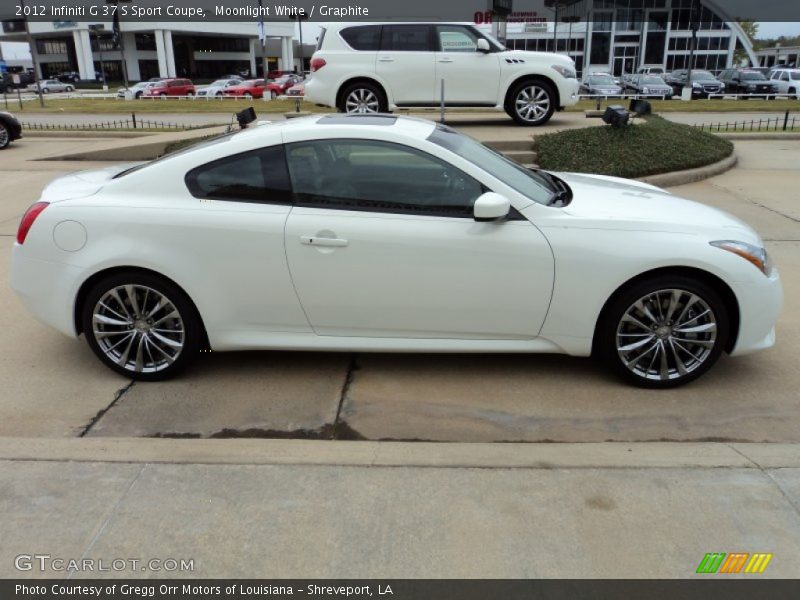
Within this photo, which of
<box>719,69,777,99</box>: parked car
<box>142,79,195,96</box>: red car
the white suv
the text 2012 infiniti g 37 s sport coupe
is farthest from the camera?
<box>142,79,195,96</box>: red car

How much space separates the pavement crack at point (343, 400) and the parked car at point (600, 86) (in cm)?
2846

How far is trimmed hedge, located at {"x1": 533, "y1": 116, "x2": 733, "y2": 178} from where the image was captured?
9.64m

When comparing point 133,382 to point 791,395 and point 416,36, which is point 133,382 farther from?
point 416,36

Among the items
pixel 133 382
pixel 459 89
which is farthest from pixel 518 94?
pixel 133 382

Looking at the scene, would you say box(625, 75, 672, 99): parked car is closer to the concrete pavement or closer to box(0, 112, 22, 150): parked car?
box(0, 112, 22, 150): parked car

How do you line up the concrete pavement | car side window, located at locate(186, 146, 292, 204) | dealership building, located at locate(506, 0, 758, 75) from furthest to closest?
dealership building, located at locate(506, 0, 758, 75)
car side window, located at locate(186, 146, 292, 204)
the concrete pavement

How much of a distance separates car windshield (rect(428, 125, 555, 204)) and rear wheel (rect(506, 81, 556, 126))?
7.59 meters

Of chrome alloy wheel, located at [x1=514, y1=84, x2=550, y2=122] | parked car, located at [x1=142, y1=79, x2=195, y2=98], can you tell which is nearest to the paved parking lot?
chrome alloy wheel, located at [x1=514, y1=84, x2=550, y2=122]

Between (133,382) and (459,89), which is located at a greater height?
(459,89)

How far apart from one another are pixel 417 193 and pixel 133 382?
2145mm

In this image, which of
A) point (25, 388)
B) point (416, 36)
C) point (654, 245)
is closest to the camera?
point (654, 245)

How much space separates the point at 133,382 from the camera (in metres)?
4.20

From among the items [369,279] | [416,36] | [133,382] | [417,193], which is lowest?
[133,382]

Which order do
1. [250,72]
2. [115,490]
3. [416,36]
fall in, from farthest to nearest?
[250,72] < [416,36] < [115,490]
